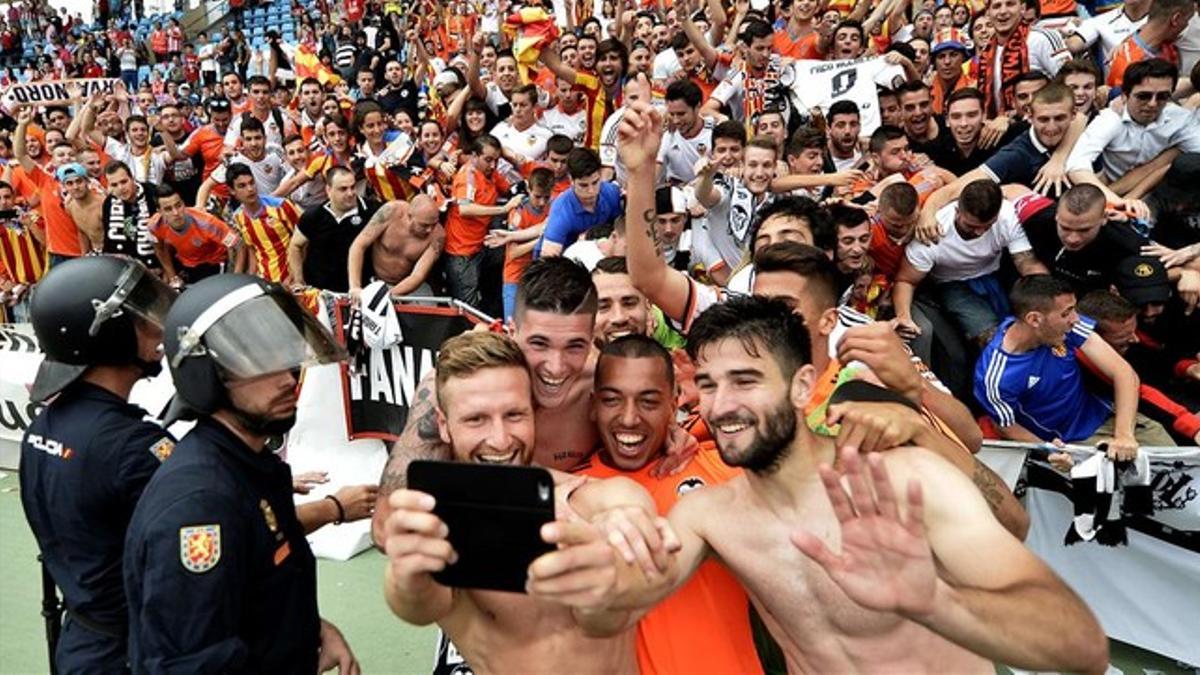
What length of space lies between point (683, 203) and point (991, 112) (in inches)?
126

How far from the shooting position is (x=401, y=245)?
806 cm

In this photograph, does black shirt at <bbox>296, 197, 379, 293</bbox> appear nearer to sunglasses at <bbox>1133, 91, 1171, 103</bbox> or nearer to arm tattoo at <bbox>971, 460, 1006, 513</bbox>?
sunglasses at <bbox>1133, 91, 1171, 103</bbox>

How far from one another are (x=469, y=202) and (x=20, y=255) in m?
5.99

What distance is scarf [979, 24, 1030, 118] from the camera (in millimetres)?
7934

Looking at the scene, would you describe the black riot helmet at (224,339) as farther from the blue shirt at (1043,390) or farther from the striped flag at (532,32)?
the striped flag at (532,32)

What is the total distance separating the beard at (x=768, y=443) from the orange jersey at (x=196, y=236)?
26.2 ft

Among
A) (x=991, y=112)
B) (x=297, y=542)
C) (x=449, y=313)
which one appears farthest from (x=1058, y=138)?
(x=297, y=542)

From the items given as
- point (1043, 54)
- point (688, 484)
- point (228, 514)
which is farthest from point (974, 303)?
point (228, 514)

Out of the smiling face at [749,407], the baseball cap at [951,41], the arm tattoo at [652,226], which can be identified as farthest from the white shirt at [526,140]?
the smiling face at [749,407]

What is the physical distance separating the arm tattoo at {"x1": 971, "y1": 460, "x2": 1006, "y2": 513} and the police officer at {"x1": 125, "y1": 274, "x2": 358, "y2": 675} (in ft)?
6.77

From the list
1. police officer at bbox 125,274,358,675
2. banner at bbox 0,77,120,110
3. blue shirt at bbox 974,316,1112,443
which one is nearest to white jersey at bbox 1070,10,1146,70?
blue shirt at bbox 974,316,1112,443

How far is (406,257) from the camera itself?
8141mm

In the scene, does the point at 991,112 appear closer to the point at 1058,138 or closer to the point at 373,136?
the point at 1058,138

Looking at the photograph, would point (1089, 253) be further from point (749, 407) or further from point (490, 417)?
point (490, 417)
